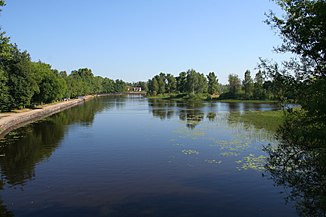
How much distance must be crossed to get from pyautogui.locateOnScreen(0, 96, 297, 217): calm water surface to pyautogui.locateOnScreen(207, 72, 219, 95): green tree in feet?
362

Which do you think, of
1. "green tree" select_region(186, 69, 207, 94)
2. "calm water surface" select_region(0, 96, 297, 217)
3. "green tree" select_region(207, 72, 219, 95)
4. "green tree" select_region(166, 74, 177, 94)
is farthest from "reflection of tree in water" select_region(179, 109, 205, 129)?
"green tree" select_region(166, 74, 177, 94)

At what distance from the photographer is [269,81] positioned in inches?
387

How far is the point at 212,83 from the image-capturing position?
468 feet

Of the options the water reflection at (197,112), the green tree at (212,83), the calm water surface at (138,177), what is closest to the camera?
the calm water surface at (138,177)

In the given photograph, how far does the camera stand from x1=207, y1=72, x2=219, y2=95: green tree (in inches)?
5595

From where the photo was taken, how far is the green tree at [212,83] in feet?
466

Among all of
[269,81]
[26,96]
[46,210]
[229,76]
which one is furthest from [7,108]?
[229,76]

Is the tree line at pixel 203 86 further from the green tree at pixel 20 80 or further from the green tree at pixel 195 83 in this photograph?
the green tree at pixel 20 80

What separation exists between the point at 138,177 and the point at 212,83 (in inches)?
5007

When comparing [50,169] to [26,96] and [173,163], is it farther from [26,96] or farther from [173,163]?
[26,96]

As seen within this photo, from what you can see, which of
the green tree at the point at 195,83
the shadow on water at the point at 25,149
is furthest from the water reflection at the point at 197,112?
the green tree at the point at 195,83

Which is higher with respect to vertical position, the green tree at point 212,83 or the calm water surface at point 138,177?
the green tree at point 212,83

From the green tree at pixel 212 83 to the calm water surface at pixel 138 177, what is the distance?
362 ft

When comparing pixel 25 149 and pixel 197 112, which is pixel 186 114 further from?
pixel 25 149
